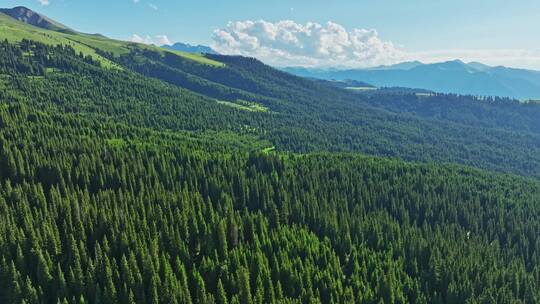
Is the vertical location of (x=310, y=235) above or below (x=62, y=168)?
below

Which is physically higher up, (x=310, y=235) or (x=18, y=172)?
(x=18, y=172)

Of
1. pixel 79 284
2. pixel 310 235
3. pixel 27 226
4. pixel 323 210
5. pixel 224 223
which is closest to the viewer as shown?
pixel 79 284

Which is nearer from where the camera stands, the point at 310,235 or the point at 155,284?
the point at 155,284

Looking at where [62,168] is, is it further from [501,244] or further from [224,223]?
[501,244]

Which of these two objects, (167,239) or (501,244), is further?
(501,244)

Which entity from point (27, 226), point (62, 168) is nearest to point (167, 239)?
point (27, 226)

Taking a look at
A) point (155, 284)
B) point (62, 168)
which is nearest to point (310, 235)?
point (155, 284)

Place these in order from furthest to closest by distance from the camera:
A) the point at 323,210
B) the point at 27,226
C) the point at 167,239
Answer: the point at 323,210 → the point at 167,239 → the point at 27,226

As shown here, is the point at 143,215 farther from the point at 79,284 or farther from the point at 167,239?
the point at 79,284

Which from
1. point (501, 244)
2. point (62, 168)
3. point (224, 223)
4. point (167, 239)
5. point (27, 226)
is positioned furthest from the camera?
point (501, 244)
